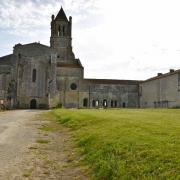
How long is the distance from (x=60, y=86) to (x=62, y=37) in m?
14.8

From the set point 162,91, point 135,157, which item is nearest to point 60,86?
point 162,91

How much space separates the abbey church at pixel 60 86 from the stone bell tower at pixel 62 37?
3521 millimetres

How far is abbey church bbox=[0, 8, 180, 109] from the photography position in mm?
67938

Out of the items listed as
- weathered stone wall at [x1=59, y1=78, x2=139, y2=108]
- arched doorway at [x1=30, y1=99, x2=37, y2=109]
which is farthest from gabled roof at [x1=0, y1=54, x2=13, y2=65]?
weathered stone wall at [x1=59, y1=78, x2=139, y2=108]

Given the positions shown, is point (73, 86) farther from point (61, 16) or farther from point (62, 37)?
point (61, 16)

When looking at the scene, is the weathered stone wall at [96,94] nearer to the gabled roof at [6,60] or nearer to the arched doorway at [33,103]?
the arched doorway at [33,103]

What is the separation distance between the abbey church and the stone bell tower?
11.6 ft

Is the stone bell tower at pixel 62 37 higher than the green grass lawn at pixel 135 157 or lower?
higher

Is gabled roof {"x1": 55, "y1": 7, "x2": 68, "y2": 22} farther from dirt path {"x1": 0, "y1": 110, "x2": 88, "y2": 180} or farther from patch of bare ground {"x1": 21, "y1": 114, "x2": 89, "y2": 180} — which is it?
patch of bare ground {"x1": 21, "y1": 114, "x2": 89, "y2": 180}

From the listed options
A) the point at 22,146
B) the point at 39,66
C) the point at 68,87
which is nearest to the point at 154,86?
the point at 68,87

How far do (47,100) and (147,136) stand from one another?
5847 cm

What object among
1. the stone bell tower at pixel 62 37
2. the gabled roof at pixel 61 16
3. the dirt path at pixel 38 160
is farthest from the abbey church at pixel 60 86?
the dirt path at pixel 38 160

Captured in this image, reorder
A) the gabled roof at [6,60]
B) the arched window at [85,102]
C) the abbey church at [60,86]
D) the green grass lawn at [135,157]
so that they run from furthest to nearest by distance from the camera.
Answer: the arched window at [85,102] → the gabled roof at [6,60] → the abbey church at [60,86] → the green grass lawn at [135,157]

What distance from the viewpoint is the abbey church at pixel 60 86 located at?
67.9m
